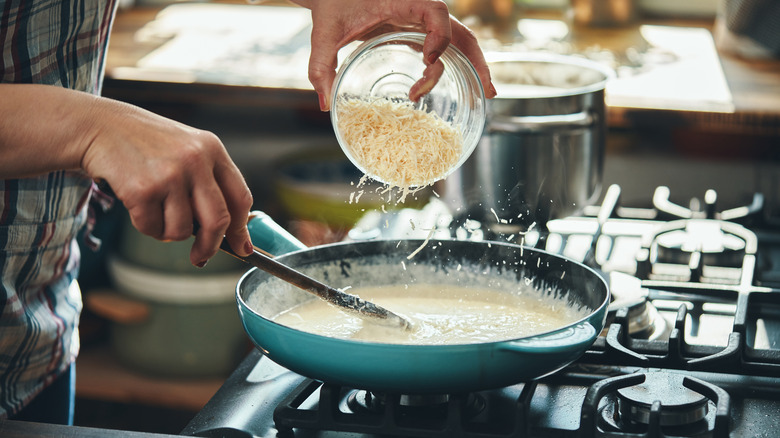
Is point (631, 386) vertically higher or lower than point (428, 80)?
lower

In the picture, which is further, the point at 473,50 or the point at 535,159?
the point at 535,159

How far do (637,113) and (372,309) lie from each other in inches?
43.8

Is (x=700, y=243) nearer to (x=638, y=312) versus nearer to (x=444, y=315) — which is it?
(x=638, y=312)

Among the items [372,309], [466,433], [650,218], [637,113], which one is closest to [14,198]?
[372,309]

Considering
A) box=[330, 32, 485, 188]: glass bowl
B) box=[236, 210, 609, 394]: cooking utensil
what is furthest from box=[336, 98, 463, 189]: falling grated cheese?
box=[236, 210, 609, 394]: cooking utensil

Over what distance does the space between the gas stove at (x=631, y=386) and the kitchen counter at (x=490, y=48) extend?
0.72 meters

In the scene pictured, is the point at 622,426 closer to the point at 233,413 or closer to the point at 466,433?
the point at 466,433

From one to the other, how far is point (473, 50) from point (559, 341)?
0.45 meters

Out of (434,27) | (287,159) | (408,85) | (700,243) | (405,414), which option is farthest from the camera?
(287,159)

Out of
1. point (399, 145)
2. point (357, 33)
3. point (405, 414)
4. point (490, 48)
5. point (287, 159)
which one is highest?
point (357, 33)

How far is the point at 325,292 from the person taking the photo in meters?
0.86

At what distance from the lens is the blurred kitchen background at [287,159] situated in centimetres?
192

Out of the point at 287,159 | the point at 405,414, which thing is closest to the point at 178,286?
the point at 287,159

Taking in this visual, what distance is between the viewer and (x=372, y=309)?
88cm
